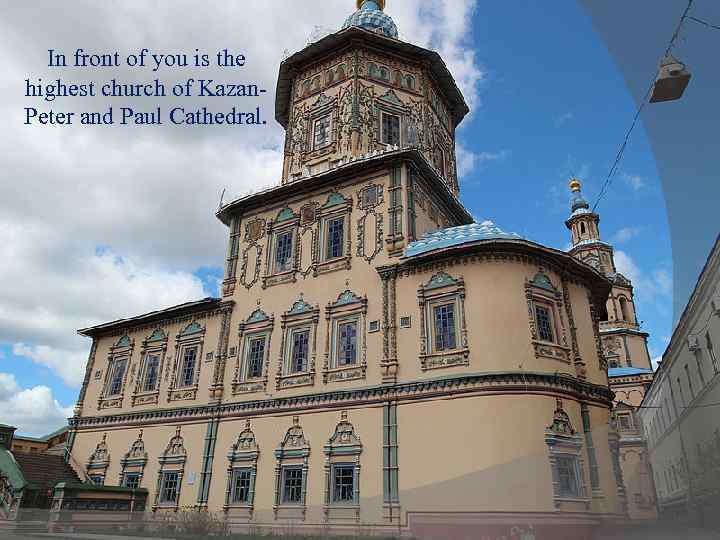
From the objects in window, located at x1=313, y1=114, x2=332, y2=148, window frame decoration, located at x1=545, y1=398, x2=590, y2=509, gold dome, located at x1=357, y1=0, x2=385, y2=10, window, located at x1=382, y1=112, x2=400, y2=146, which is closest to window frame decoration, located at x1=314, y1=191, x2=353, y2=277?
window, located at x1=313, y1=114, x2=332, y2=148

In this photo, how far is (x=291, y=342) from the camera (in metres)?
19.3

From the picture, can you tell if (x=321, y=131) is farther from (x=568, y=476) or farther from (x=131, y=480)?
(x=568, y=476)

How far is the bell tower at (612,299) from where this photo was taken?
42.8 meters

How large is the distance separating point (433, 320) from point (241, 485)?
8.77m

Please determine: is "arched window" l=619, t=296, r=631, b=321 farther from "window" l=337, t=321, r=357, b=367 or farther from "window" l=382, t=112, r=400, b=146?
"window" l=337, t=321, r=357, b=367

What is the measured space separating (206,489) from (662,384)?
2000cm

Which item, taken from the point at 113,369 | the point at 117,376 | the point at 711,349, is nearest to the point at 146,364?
the point at 117,376

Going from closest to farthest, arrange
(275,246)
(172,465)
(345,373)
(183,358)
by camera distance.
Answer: (345,373)
(172,465)
(275,246)
(183,358)

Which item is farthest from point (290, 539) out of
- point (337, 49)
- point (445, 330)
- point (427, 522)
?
point (337, 49)

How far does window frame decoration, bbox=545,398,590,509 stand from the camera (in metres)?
14.2

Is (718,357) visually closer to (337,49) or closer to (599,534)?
(599,534)

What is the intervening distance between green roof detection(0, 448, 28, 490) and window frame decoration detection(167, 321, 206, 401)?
17.9 ft

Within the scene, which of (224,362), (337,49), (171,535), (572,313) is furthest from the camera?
(337,49)

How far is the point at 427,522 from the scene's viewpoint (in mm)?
14188
